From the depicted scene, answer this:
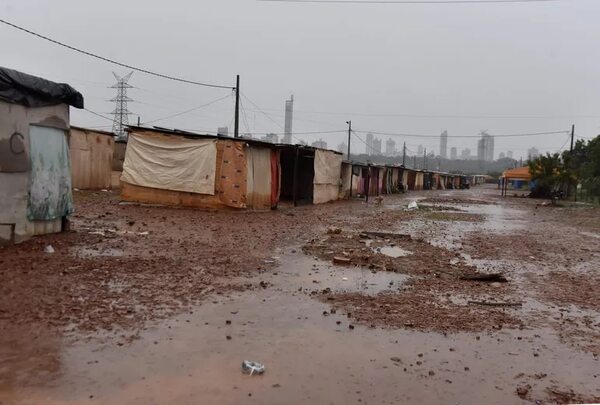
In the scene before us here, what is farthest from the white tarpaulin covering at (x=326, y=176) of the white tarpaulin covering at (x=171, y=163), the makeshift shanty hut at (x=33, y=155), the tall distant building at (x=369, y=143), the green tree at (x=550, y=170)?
the tall distant building at (x=369, y=143)

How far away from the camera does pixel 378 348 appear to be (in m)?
4.93

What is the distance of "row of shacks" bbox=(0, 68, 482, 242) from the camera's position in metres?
8.46

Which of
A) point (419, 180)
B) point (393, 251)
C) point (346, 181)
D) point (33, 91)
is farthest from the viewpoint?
point (419, 180)

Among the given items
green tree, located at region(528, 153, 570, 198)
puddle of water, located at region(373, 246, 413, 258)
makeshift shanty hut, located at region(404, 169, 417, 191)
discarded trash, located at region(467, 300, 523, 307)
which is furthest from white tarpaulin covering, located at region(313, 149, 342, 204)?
makeshift shanty hut, located at region(404, 169, 417, 191)

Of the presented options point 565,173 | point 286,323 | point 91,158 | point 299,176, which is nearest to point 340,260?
point 286,323

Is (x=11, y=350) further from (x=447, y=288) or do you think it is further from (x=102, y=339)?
(x=447, y=288)

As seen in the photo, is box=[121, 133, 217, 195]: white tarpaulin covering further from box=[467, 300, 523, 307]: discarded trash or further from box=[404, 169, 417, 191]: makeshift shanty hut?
box=[404, 169, 417, 191]: makeshift shanty hut

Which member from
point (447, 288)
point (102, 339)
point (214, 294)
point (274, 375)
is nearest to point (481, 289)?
point (447, 288)

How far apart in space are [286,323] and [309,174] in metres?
18.7

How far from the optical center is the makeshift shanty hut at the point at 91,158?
22.0 m

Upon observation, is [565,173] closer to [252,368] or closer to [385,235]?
[385,235]

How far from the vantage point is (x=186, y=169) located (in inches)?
660

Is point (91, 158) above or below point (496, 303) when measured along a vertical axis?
above

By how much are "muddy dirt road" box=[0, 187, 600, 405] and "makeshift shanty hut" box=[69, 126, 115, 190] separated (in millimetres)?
12698
